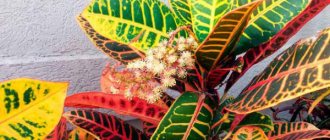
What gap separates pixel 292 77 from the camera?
696mm

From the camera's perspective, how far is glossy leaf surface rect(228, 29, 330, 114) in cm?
65

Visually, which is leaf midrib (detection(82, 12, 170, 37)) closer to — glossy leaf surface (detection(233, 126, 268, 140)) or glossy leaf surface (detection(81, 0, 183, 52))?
glossy leaf surface (detection(81, 0, 183, 52))

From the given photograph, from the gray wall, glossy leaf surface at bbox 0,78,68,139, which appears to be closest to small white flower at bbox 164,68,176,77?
glossy leaf surface at bbox 0,78,68,139

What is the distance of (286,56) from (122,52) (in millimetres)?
341

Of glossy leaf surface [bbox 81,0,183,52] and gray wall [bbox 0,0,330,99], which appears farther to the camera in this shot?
gray wall [bbox 0,0,330,99]

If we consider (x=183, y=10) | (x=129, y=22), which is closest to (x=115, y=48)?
(x=129, y=22)

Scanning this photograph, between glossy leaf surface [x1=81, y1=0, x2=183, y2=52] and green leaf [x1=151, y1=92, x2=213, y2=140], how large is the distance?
0.15m

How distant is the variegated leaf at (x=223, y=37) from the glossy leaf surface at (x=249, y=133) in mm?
133

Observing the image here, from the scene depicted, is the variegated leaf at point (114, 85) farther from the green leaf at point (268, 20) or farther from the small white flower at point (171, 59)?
the green leaf at point (268, 20)

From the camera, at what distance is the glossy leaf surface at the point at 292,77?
2.13ft

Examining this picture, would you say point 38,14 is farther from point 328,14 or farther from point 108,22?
point 328,14

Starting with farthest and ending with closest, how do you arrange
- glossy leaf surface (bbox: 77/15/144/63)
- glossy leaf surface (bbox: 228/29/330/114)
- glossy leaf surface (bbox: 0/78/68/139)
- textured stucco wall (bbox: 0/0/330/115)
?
textured stucco wall (bbox: 0/0/330/115) → glossy leaf surface (bbox: 77/15/144/63) → glossy leaf surface (bbox: 228/29/330/114) → glossy leaf surface (bbox: 0/78/68/139)

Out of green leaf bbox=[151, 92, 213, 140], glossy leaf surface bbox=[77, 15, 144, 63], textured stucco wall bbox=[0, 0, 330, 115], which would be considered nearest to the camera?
green leaf bbox=[151, 92, 213, 140]

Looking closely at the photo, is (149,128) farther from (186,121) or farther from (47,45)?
(47,45)
